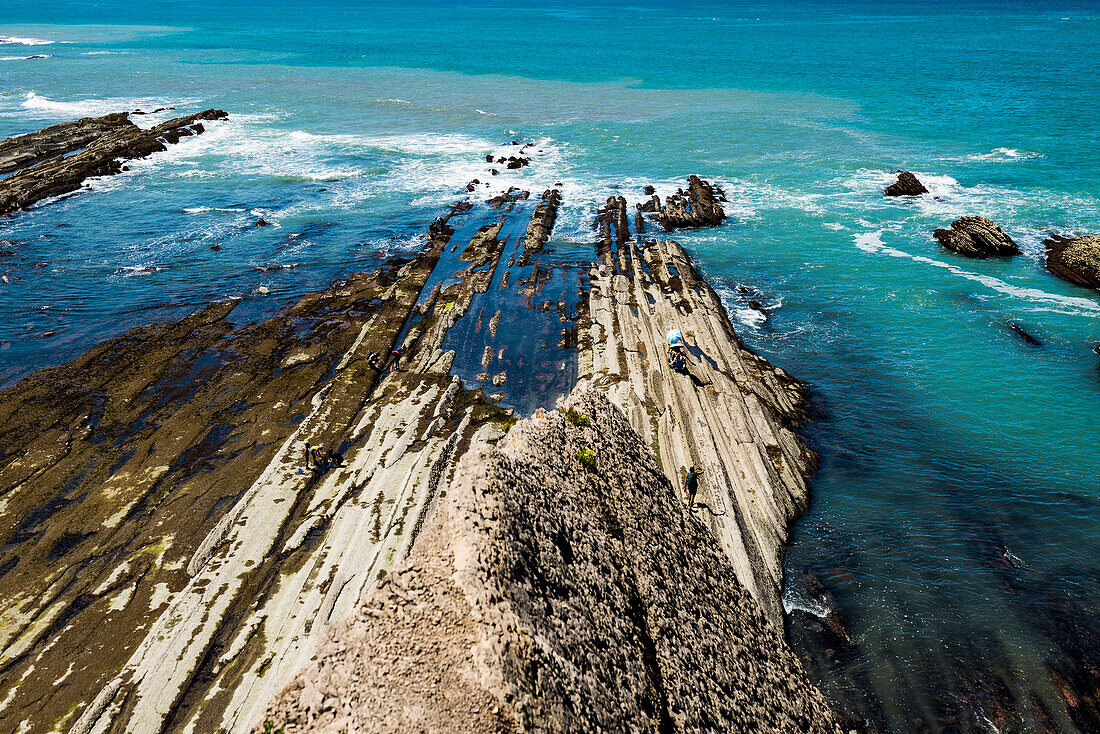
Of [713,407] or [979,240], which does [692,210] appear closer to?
[979,240]

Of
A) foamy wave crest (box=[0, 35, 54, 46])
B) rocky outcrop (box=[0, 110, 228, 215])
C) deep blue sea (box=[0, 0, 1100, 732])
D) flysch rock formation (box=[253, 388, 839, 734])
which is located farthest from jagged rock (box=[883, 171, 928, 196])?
foamy wave crest (box=[0, 35, 54, 46])

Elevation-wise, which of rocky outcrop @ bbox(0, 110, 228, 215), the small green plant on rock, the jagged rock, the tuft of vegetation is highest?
the tuft of vegetation

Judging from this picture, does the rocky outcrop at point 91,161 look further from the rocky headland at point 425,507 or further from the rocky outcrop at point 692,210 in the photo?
the rocky outcrop at point 692,210

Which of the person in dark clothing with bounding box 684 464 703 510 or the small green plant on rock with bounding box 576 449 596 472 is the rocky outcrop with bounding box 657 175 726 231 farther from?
the small green plant on rock with bounding box 576 449 596 472

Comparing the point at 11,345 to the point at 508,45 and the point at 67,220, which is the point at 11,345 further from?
the point at 508,45

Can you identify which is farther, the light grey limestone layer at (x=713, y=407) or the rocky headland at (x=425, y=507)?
the light grey limestone layer at (x=713, y=407)

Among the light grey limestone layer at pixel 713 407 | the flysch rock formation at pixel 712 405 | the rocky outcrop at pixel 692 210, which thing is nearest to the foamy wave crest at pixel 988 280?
the rocky outcrop at pixel 692 210

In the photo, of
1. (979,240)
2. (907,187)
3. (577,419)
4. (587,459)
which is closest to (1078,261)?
(979,240)
